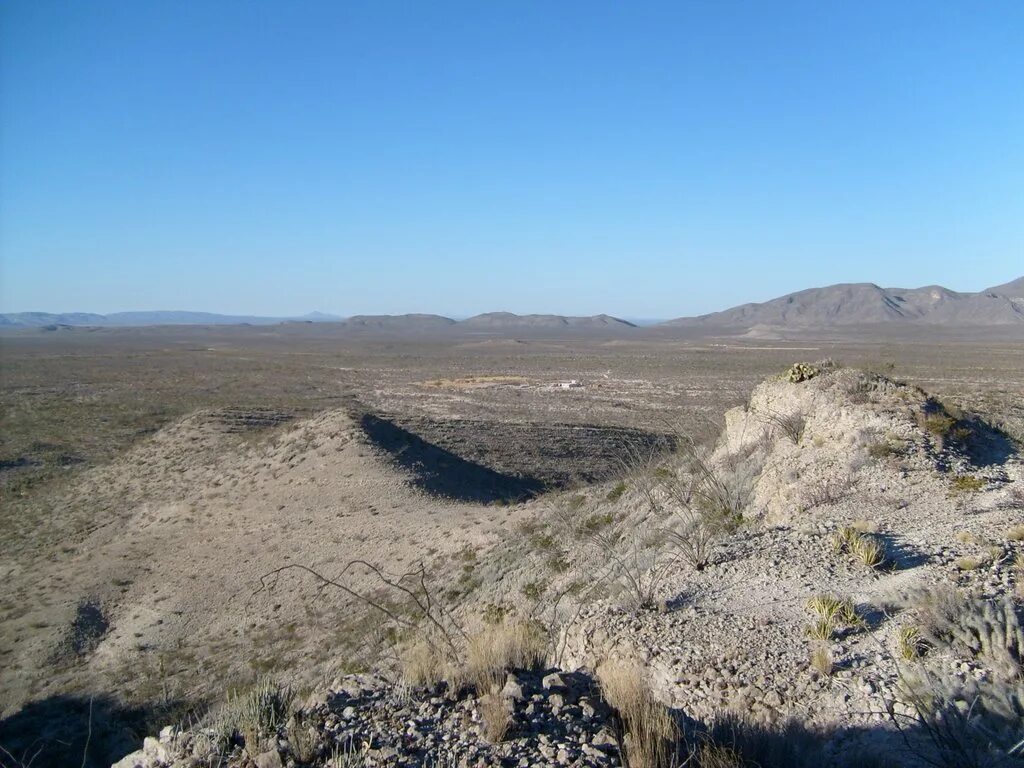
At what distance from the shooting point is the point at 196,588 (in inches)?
633

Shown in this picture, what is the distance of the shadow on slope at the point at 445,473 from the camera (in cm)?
2139

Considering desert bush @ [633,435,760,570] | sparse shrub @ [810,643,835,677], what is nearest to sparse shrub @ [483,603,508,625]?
desert bush @ [633,435,760,570]

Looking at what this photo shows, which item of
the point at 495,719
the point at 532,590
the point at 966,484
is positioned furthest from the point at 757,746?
the point at 532,590

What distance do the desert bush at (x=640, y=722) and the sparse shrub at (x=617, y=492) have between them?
10207 millimetres

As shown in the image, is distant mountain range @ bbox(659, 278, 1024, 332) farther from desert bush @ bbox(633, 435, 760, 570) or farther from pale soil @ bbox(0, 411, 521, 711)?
desert bush @ bbox(633, 435, 760, 570)

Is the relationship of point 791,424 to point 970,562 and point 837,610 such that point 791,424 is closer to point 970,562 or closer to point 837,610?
point 970,562

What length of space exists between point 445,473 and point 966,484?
51.9 feet

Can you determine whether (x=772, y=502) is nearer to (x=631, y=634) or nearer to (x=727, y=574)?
(x=727, y=574)

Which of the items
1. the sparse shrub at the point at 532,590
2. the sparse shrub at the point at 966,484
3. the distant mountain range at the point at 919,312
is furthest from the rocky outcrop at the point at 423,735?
the distant mountain range at the point at 919,312

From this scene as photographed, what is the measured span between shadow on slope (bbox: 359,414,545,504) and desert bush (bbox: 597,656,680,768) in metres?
14.9

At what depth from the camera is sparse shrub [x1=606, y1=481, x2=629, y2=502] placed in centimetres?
1573

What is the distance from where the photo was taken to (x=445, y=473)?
23031 millimetres

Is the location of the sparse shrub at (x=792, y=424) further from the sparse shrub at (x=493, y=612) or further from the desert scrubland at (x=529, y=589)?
the sparse shrub at (x=493, y=612)

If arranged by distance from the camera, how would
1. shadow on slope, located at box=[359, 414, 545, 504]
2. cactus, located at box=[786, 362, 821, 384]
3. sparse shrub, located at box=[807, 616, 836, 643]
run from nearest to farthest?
sparse shrub, located at box=[807, 616, 836, 643] → cactus, located at box=[786, 362, 821, 384] → shadow on slope, located at box=[359, 414, 545, 504]
